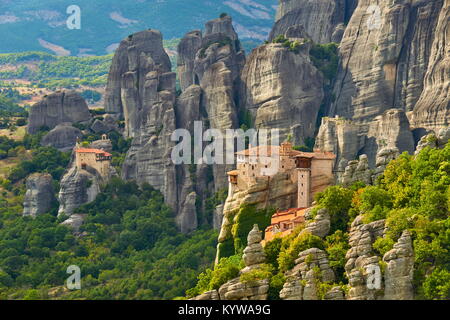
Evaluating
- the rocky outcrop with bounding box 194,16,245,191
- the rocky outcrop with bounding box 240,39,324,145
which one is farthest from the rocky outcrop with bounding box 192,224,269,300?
the rocky outcrop with bounding box 240,39,324,145

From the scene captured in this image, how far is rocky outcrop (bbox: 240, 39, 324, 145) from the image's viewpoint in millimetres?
110562

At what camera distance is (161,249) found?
345ft

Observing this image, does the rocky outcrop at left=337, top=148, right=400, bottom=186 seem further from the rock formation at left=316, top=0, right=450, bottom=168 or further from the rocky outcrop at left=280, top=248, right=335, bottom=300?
the rock formation at left=316, top=0, right=450, bottom=168

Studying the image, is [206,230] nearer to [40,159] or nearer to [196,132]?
[196,132]

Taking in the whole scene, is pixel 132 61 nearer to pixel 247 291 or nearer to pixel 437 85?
pixel 437 85

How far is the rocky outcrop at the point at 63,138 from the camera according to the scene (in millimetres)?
124250

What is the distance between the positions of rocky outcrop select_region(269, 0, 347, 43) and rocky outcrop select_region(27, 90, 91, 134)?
68.0 ft

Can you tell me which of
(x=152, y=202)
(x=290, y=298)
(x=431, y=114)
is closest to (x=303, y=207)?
(x=290, y=298)

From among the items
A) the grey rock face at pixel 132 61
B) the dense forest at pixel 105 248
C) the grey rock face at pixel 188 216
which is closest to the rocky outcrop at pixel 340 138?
the dense forest at pixel 105 248

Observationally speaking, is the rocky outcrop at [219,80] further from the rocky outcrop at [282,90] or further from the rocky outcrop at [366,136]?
the rocky outcrop at [366,136]

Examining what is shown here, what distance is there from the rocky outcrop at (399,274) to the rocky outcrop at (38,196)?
5329cm

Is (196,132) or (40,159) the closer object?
(196,132)

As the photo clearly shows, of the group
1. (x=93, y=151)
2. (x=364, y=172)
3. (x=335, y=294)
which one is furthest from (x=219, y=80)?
(x=335, y=294)

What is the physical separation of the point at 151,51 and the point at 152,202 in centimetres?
2126
